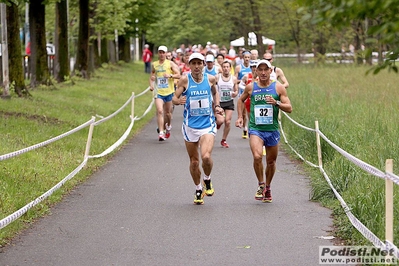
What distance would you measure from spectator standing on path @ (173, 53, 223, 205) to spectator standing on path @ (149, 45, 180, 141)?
8234mm

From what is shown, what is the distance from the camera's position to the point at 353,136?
15.9m

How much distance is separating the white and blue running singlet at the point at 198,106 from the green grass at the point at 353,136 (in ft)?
6.07

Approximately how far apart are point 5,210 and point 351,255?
4.11m

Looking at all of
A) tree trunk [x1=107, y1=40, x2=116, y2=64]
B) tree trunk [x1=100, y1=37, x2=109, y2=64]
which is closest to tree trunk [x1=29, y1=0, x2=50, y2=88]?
tree trunk [x1=100, y1=37, x2=109, y2=64]

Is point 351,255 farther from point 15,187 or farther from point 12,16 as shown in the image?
point 12,16

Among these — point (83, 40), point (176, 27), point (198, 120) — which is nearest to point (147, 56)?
point (83, 40)

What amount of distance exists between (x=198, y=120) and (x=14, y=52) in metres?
12.6

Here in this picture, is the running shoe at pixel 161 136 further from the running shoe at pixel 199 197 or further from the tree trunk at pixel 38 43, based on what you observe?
the running shoe at pixel 199 197

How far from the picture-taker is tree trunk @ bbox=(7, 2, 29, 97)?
75.7 ft

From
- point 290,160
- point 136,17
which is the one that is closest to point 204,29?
point 136,17

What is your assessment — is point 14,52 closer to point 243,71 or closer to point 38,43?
point 38,43

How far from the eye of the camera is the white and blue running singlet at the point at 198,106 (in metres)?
12.0

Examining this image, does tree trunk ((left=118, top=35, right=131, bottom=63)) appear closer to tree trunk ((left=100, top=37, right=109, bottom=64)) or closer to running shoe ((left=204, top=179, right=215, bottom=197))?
tree trunk ((left=100, top=37, right=109, bottom=64))

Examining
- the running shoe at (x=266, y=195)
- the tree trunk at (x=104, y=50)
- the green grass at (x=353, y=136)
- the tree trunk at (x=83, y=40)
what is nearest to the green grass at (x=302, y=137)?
the green grass at (x=353, y=136)
